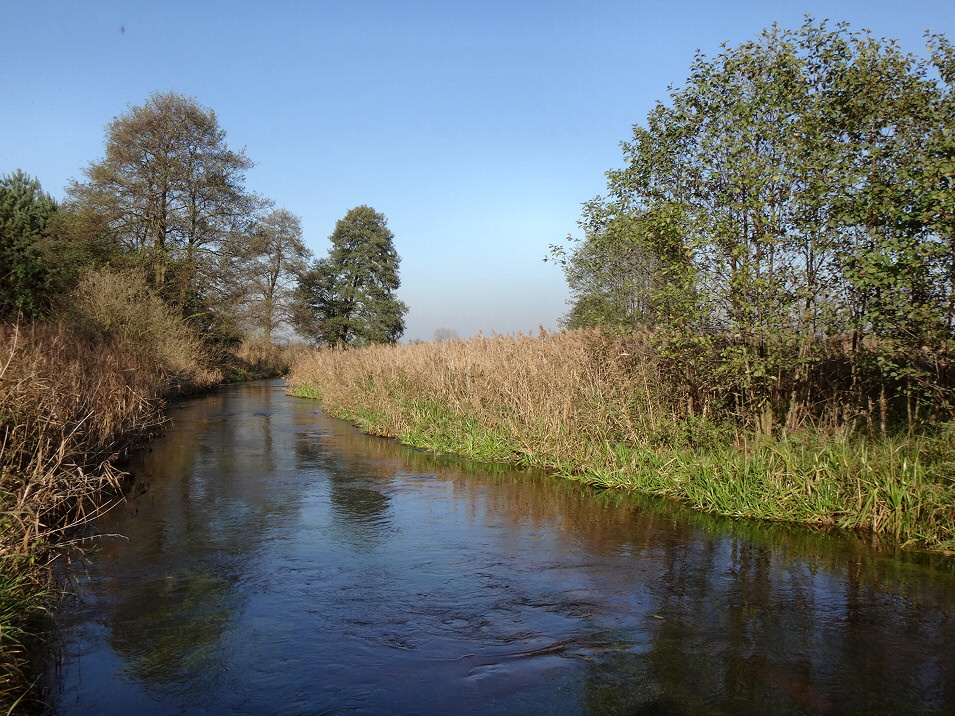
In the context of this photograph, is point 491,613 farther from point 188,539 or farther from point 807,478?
point 807,478

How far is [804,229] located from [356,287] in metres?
44.5

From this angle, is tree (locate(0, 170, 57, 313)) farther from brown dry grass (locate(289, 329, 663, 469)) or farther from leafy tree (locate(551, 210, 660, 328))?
leafy tree (locate(551, 210, 660, 328))

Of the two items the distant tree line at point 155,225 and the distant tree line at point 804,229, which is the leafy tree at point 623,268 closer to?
the distant tree line at point 804,229

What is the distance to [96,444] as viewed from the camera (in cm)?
960

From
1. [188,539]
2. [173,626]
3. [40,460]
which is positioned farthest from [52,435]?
[173,626]

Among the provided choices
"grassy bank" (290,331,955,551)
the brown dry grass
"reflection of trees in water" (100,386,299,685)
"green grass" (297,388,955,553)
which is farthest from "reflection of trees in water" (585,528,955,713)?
the brown dry grass

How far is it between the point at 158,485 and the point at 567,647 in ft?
26.1

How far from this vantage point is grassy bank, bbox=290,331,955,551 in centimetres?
712

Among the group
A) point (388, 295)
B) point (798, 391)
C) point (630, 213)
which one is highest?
point (388, 295)

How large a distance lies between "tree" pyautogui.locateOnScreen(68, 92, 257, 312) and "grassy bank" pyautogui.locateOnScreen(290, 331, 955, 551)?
60.6 ft

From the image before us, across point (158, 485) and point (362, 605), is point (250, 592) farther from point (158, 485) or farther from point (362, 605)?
point (158, 485)

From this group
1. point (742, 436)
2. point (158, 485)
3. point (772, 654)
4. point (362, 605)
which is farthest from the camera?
point (158, 485)

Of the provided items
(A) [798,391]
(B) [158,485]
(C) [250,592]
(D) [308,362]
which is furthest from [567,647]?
(D) [308,362]

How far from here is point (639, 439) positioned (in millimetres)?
10148
